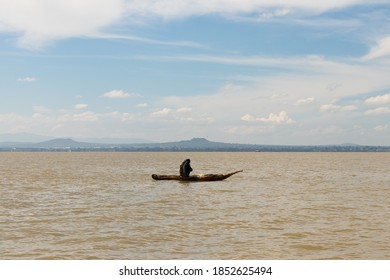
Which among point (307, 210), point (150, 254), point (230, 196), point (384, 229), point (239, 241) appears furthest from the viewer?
point (230, 196)

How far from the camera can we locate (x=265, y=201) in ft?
100

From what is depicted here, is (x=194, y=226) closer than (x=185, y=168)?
Yes

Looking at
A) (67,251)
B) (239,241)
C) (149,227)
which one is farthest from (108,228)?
(239,241)

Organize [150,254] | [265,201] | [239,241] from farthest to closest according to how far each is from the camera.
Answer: [265,201] < [239,241] < [150,254]

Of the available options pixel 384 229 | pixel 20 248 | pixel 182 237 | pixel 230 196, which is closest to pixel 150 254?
pixel 182 237

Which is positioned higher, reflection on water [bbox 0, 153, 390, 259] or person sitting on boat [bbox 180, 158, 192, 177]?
person sitting on boat [bbox 180, 158, 192, 177]

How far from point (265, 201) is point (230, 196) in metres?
3.51

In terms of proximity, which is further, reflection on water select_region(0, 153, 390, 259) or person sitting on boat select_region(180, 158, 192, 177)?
person sitting on boat select_region(180, 158, 192, 177)

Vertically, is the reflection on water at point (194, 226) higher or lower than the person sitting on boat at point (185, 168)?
lower

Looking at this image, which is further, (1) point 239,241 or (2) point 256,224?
(2) point 256,224

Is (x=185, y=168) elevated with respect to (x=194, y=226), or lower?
elevated

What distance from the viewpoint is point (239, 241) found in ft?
58.2

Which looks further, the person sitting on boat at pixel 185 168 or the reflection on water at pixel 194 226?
the person sitting on boat at pixel 185 168

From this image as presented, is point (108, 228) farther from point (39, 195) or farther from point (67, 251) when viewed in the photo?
point (39, 195)
